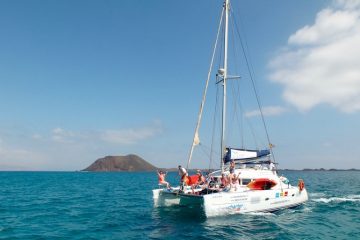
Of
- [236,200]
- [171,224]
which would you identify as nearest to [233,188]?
[236,200]

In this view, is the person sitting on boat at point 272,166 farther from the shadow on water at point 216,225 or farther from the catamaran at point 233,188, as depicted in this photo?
the shadow on water at point 216,225

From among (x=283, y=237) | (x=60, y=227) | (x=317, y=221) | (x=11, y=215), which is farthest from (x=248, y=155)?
(x=11, y=215)

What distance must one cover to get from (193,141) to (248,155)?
499 cm

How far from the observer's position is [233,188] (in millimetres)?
18375

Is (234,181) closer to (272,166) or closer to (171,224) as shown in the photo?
(171,224)

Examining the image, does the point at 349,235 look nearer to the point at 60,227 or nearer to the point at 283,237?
the point at 283,237

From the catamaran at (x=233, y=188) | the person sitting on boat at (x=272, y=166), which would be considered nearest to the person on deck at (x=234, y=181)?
the catamaran at (x=233, y=188)

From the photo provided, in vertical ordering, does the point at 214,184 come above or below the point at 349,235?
above

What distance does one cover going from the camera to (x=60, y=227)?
1617cm

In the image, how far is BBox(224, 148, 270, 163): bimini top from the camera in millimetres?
21750

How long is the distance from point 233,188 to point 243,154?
470 cm

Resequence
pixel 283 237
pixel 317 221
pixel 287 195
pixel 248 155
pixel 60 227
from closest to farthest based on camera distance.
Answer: pixel 283 237, pixel 60 227, pixel 317 221, pixel 287 195, pixel 248 155

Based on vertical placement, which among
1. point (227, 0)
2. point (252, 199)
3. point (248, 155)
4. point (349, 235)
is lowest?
point (349, 235)

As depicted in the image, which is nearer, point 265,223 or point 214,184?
point 265,223
